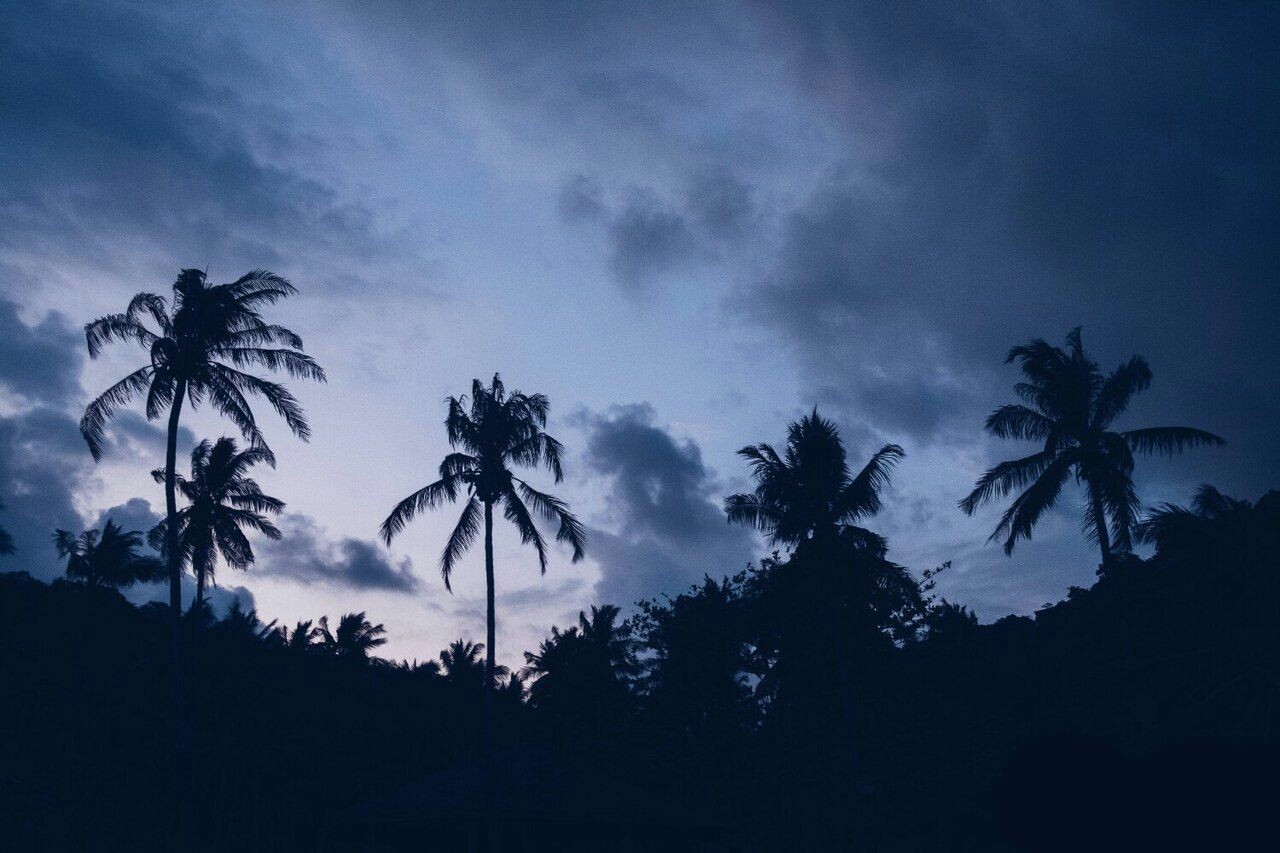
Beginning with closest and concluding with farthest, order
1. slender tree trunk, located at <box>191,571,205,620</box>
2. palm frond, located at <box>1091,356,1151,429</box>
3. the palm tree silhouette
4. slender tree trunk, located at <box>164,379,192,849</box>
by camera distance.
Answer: slender tree trunk, located at <box>164,379,192,849</box> → palm frond, located at <box>1091,356,1151,429</box> → slender tree trunk, located at <box>191,571,205,620</box> → the palm tree silhouette

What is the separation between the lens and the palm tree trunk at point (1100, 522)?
981 inches

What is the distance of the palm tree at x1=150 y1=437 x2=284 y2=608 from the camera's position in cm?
3422

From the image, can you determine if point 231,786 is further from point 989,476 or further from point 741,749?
point 989,476

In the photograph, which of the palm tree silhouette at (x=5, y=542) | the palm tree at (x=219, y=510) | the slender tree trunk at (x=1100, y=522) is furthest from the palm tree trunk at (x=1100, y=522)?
the palm tree silhouette at (x=5, y=542)

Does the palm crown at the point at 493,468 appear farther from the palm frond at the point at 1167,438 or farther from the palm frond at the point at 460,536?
the palm frond at the point at 1167,438

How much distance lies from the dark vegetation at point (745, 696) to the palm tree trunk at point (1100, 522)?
0.07 metres

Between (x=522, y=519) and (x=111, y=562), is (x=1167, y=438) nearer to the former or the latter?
(x=522, y=519)

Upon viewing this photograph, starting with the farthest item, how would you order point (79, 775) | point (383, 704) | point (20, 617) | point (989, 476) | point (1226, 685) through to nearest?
point (383, 704) → point (20, 617) → point (79, 775) → point (989, 476) → point (1226, 685)

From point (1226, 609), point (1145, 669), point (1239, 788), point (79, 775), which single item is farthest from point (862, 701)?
point (79, 775)

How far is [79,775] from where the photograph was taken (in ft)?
95.1

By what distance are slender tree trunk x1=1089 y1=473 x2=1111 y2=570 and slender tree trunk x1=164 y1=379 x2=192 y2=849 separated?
2474 cm

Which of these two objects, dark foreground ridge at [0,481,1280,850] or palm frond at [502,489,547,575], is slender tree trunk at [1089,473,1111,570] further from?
palm frond at [502,489,547,575]

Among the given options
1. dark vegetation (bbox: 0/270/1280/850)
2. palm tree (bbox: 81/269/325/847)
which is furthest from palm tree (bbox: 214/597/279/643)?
palm tree (bbox: 81/269/325/847)

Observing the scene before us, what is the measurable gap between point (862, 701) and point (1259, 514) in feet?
48.1
